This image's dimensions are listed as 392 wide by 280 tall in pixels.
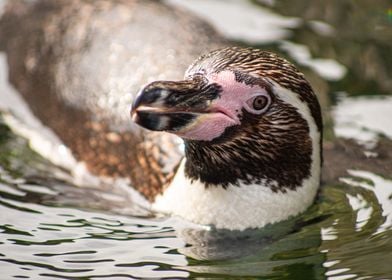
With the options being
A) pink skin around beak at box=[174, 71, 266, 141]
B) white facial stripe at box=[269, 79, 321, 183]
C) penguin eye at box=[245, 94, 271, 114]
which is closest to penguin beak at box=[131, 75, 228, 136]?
pink skin around beak at box=[174, 71, 266, 141]

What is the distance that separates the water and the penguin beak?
865mm

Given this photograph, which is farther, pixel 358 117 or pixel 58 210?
pixel 358 117

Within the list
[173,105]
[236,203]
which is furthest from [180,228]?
[173,105]

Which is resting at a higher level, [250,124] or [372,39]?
[372,39]

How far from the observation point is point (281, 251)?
6.26 metres

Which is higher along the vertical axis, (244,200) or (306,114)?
(306,114)

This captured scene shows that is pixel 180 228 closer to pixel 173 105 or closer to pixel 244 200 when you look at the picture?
pixel 244 200

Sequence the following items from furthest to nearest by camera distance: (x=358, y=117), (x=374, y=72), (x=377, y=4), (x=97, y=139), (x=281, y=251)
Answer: (x=377, y=4), (x=374, y=72), (x=358, y=117), (x=97, y=139), (x=281, y=251)

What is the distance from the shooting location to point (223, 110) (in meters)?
5.79

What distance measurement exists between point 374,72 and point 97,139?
2.60m

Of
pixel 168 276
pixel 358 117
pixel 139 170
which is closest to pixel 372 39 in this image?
pixel 358 117

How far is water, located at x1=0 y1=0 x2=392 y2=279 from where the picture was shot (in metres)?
6.00

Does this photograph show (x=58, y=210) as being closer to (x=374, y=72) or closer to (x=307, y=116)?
A: (x=307, y=116)

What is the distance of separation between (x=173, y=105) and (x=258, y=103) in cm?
58
